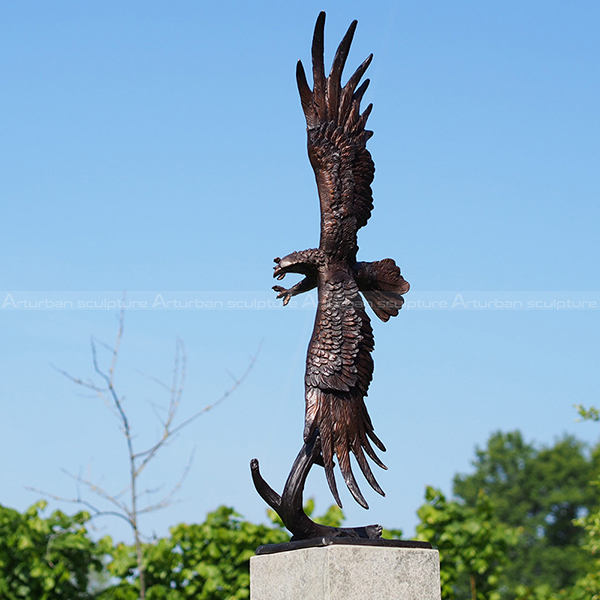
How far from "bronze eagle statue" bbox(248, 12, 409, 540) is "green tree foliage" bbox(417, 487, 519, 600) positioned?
2819 millimetres

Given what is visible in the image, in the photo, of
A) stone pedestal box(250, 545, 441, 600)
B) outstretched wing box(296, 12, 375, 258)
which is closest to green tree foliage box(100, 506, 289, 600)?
stone pedestal box(250, 545, 441, 600)

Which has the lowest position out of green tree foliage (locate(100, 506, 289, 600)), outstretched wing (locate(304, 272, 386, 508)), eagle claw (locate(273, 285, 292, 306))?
green tree foliage (locate(100, 506, 289, 600))

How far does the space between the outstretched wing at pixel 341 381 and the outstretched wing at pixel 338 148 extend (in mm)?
312

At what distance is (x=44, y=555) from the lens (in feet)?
20.7

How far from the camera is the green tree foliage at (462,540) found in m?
6.59

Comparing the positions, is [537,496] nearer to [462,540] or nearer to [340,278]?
[462,540]

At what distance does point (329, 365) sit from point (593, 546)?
382 centimetres

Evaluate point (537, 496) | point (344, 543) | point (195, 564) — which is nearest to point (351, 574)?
point (344, 543)

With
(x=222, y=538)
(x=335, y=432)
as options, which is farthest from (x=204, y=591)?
(x=335, y=432)

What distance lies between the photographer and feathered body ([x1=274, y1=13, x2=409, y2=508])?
3.94m

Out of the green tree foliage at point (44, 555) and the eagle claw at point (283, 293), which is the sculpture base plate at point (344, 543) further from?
the green tree foliage at point (44, 555)

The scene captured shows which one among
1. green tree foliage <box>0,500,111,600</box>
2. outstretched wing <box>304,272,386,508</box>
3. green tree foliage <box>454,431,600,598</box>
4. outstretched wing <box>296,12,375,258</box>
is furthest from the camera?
green tree foliage <box>454,431,600,598</box>

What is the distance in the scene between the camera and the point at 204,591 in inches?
243

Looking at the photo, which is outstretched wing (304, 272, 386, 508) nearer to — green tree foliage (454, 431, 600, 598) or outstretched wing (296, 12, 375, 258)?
outstretched wing (296, 12, 375, 258)
